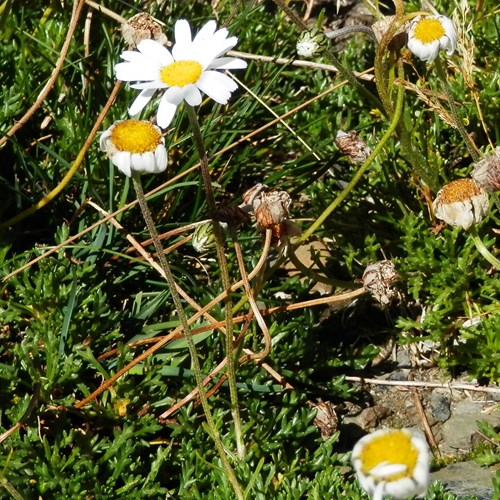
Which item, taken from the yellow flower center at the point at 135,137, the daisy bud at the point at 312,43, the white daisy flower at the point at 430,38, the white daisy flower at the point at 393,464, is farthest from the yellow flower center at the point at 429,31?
the white daisy flower at the point at 393,464

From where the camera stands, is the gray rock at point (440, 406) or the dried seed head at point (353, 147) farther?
the gray rock at point (440, 406)

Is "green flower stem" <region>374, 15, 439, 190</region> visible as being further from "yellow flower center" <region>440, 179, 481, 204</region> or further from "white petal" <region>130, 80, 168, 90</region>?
"white petal" <region>130, 80, 168, 90</region>

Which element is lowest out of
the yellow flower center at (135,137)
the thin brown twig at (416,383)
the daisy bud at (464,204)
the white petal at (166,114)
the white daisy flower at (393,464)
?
the thin brown twig at (416,383)

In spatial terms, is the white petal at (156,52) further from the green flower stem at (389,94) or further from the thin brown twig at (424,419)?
the thin brown twig at (424,419)

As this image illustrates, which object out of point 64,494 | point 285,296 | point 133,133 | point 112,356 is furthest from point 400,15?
point 64,494

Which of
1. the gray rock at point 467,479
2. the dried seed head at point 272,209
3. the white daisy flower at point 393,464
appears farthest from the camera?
the gray rock at point 467,479

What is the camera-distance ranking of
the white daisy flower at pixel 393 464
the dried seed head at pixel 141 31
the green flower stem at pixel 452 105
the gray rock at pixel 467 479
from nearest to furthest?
1. the white daisy flower at pixel 393 464
2. the gray rock at pixel 467 479
3. the green flower stem at pixel 452 105
4. the dried seed head at pixel 141 31

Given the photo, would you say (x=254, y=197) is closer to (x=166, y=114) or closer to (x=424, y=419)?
(x=166, y=114)
